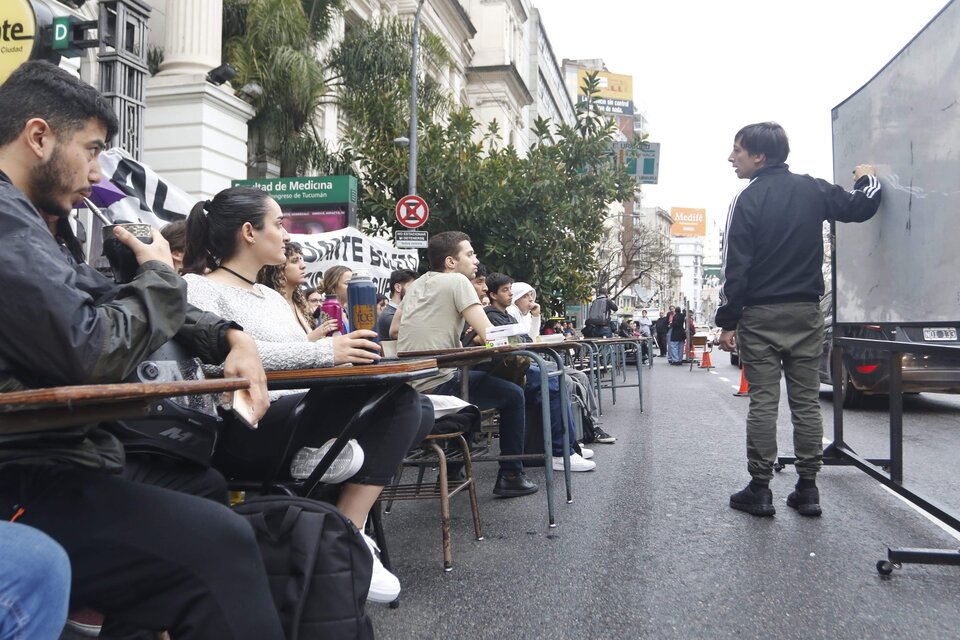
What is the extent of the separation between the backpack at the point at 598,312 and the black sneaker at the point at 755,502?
38.7ft

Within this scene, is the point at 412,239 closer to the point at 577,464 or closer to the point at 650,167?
the point at 577,464

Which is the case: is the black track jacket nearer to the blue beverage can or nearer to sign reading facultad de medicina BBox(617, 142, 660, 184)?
the blue beverage can

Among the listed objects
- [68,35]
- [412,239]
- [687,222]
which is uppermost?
[687,222]

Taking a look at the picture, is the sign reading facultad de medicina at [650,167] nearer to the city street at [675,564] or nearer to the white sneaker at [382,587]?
the city street at [675,564]

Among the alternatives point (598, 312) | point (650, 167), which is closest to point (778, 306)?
point (598, 312)

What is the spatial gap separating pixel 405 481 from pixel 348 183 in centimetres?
789

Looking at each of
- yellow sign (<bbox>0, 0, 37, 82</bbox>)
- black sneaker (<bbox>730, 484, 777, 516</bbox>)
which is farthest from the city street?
yellow sign (<bbox>0, 0, 37, 82</bbox>)

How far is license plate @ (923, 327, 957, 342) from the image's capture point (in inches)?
139

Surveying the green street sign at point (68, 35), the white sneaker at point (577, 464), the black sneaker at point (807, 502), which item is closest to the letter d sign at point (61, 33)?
the green street sign at point (68, 35)

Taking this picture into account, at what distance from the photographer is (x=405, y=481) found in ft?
18.2

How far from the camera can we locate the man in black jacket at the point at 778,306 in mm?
4395

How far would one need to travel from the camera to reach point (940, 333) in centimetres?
371

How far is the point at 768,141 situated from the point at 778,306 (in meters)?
0.96

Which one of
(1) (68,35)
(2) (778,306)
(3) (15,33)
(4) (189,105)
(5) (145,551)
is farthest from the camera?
(4) (189,105)
